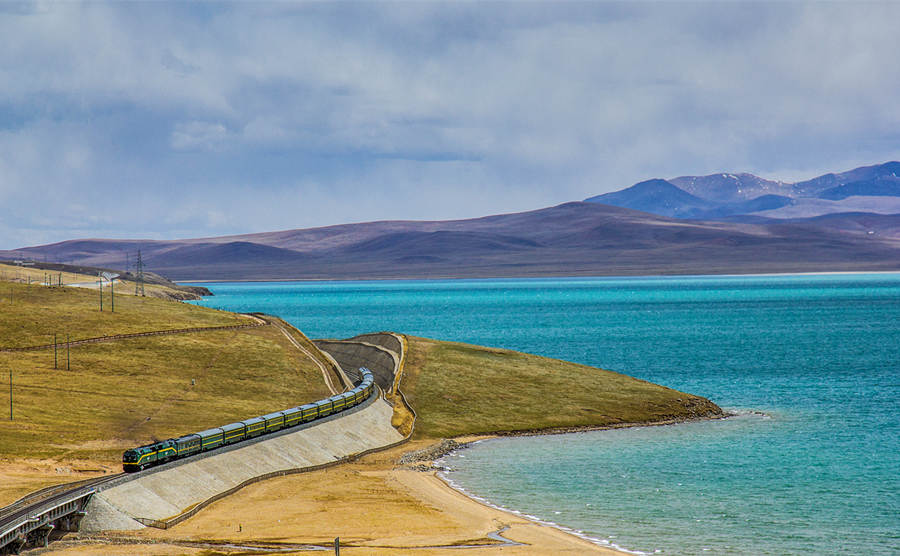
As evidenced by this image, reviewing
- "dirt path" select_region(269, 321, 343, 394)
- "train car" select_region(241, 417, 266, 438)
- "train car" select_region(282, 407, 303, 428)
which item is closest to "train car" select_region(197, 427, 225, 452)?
"train car" select_region(241, 417, 266, 438)

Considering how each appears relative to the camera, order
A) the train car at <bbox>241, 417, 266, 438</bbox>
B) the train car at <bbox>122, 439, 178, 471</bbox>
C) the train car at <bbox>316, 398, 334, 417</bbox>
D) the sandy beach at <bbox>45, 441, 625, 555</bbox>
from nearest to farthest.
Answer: the sandy beach at <bbox>45, 441, 625, 555</bbox> → the train car at <bbox>122, 439, 178, 471</bbox> → the train car at <bbox>241, 417, 266, 438</bbox> → the train car at <bbox>316, 398, 334, 417</bbox>

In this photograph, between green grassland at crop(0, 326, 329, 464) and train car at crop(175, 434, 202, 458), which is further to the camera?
green grassland at crop(0, 326, 329, 464)

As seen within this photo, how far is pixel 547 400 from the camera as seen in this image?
96.9 metres

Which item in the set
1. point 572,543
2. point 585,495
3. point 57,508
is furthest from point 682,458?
point 57,508

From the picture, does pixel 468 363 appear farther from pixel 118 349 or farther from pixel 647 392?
pixel 118 349

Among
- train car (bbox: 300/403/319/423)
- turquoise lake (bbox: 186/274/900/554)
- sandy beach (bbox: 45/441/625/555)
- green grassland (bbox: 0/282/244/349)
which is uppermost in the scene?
green grassland (bbox: 0/282/244/349)

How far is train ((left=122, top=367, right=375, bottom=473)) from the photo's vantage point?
61375 millimetres

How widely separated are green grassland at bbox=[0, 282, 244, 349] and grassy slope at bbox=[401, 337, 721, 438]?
32840 mm

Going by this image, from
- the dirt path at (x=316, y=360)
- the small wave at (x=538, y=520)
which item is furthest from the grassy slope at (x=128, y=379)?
the small wave at (x=538, y=520)

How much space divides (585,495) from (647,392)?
37.6 metres

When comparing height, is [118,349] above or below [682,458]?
above

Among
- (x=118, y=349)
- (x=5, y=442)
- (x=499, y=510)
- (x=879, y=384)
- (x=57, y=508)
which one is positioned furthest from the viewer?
(x=879, y=384)

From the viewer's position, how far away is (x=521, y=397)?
97688 mm

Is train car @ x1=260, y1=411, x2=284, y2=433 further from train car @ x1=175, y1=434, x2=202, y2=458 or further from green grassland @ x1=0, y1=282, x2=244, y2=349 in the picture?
green grassland @ x1=0, y1=282, x2=244, y2=349
